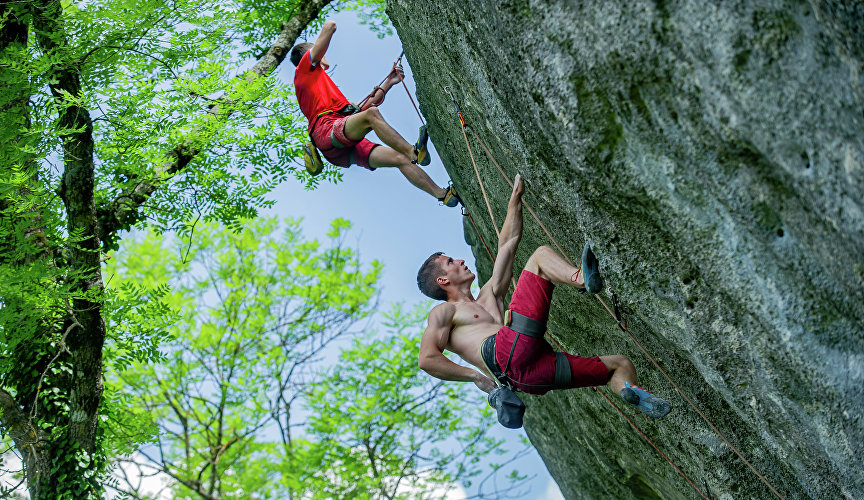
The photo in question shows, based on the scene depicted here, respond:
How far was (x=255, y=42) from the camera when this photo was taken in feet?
35.5

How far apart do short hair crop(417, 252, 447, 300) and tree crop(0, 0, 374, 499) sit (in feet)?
10.8

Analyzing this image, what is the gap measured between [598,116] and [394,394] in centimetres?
1269

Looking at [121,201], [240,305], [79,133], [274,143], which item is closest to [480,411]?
[240,305]

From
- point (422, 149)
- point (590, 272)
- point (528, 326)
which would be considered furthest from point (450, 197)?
point (590, 272)

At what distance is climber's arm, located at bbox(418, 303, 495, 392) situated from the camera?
208 inches

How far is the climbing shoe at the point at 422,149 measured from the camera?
6559 mm

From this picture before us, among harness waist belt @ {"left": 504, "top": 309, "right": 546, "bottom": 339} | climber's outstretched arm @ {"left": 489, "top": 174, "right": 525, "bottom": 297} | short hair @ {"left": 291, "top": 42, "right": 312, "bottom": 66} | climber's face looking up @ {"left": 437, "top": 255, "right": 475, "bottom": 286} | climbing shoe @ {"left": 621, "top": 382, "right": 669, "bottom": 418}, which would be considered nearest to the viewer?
climbing shoe @ {"left": 621, "top": 382, "right": 669, "bottom": 418}

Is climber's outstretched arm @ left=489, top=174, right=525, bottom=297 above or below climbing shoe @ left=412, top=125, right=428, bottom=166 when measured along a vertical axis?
below

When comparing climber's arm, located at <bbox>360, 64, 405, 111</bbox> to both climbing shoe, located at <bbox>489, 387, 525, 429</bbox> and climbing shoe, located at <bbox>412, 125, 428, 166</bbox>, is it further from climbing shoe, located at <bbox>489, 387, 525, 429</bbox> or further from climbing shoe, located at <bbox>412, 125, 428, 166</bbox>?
climbing shoe, located at <bbox>489, 387, 525, 429</bbox>

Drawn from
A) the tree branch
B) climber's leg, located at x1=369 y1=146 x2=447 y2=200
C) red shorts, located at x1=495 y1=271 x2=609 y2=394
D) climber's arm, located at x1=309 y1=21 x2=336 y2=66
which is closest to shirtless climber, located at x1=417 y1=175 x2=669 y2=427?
red shorts, located at x1=495 y1=271 x2=609 y2=394

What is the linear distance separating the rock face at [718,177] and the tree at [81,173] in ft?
12.8

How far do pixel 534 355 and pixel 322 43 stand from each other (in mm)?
3568

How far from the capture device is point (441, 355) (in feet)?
17.4

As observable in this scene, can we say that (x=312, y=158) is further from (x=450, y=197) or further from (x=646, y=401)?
(x=646, y=401)
